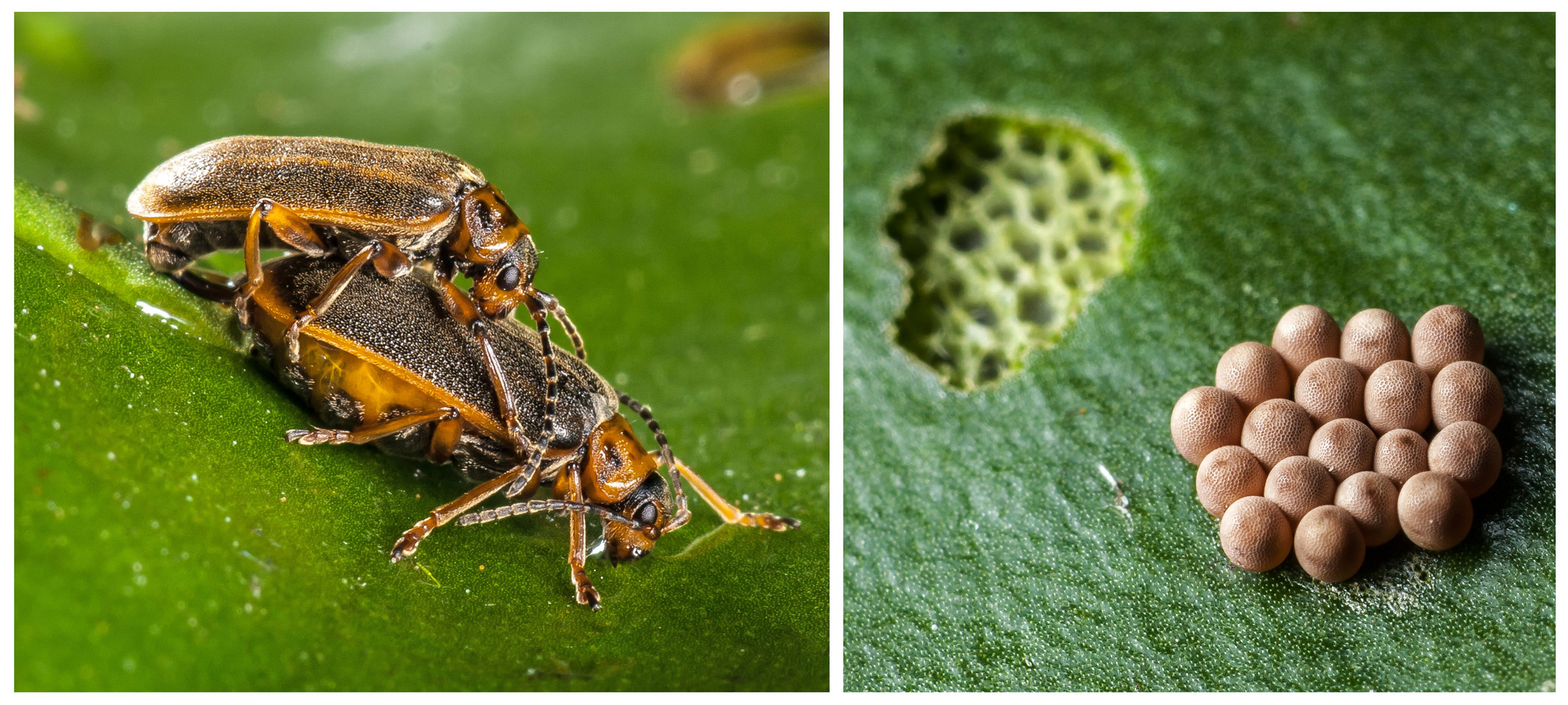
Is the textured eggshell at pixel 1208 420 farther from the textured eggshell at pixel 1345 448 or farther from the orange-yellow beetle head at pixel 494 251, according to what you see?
the orange-yellow beetle head at pixel 494 251

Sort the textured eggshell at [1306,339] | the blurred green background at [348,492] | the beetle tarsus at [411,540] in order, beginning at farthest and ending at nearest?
1. the textured eggshell at [1306,339]
2. the beetle tarsus at [411,540]
3. the blurred green background at [348,492]

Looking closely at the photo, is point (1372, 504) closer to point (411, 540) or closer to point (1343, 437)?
point (1343, 437)

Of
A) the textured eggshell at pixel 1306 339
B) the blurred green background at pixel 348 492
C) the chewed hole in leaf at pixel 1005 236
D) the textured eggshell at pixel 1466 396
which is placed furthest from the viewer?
the chewed hole in leaf at pixel 1005 236

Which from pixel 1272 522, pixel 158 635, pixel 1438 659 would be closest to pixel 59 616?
pixel 158 635

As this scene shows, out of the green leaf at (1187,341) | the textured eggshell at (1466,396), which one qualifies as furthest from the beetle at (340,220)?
the textured eggshell at (1466,396)

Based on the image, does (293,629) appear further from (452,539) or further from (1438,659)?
(1438,659)

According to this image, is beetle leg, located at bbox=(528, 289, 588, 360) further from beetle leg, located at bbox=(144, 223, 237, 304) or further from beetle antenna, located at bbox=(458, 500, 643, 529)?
beetle leg, located at bbox=(144, 223, 237, 304)
